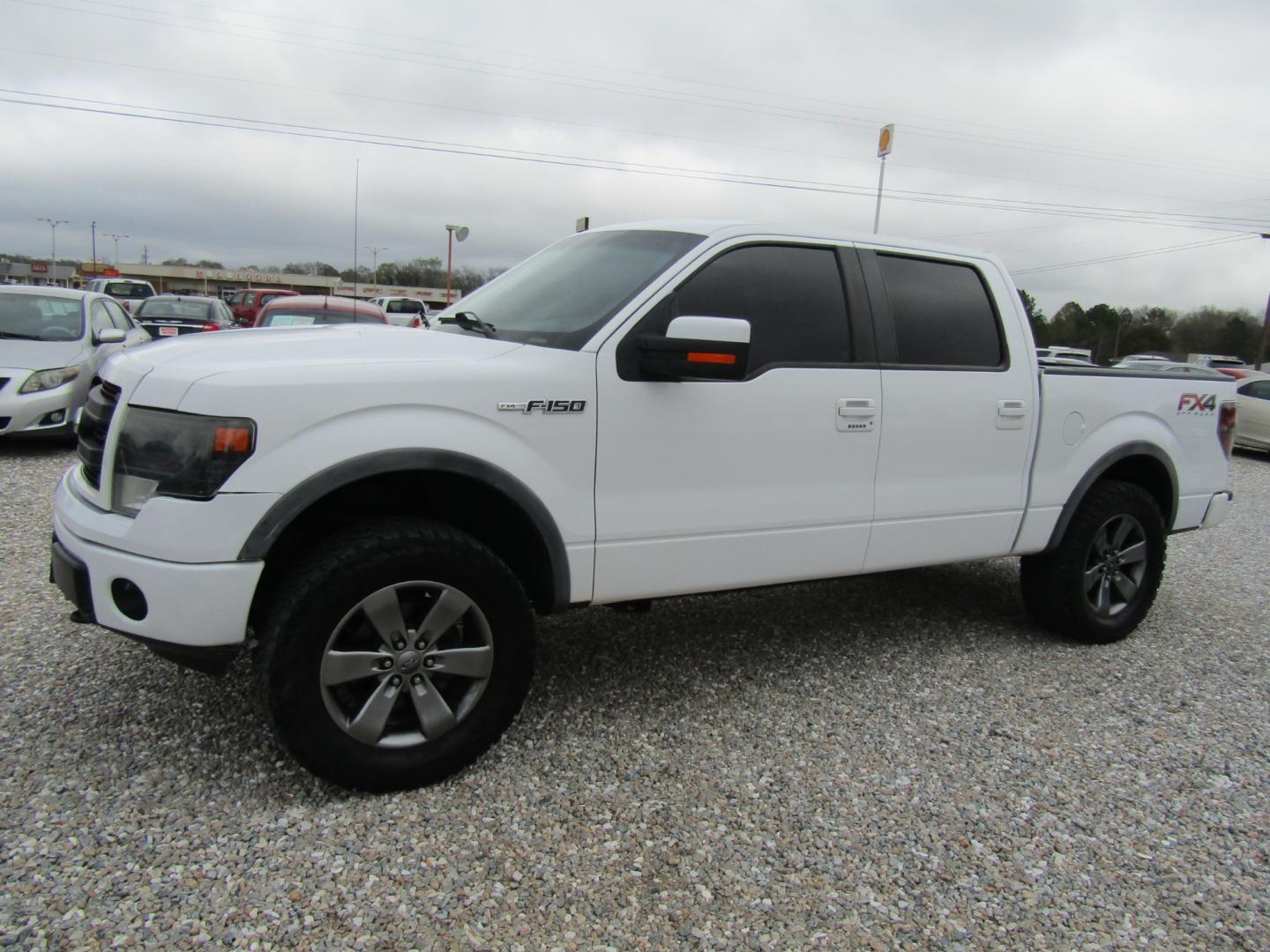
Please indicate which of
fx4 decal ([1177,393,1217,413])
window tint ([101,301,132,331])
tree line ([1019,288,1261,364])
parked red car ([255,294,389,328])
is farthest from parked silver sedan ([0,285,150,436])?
tree line ([1019,288,1261,364])

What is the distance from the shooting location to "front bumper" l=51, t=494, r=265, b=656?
245 centimetres

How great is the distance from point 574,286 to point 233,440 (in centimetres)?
146

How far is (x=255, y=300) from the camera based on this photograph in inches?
993

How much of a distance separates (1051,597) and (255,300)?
25080 mm

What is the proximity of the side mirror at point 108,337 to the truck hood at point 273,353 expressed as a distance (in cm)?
630

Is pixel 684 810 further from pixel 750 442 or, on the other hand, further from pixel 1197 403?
pixel 1197 403

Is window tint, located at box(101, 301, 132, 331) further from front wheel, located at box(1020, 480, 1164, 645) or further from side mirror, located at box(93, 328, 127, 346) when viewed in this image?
front wheel, located at box(1020, 480, 1164, 645)

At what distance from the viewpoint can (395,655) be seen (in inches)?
107

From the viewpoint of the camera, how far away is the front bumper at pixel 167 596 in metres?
2.45

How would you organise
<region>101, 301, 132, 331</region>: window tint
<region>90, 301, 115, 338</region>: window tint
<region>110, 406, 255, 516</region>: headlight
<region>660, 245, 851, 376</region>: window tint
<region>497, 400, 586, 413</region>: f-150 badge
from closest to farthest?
<region>110, 406, 255, 516</region>: headlight < <region>497, 400, 586, 413</region>: f-150 badge < <region>660, 245, 851, 376</region>: window tint < <region>90, 301, 115, 338</region>: window tint < <region>101, 301, 132, 331</region>: window tint

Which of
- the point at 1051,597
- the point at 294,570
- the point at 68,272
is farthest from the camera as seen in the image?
the point at 68,272

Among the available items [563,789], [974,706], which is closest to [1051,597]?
[974,706]

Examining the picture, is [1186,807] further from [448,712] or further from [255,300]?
[255,300]

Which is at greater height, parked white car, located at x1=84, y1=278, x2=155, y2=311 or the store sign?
the store sign
